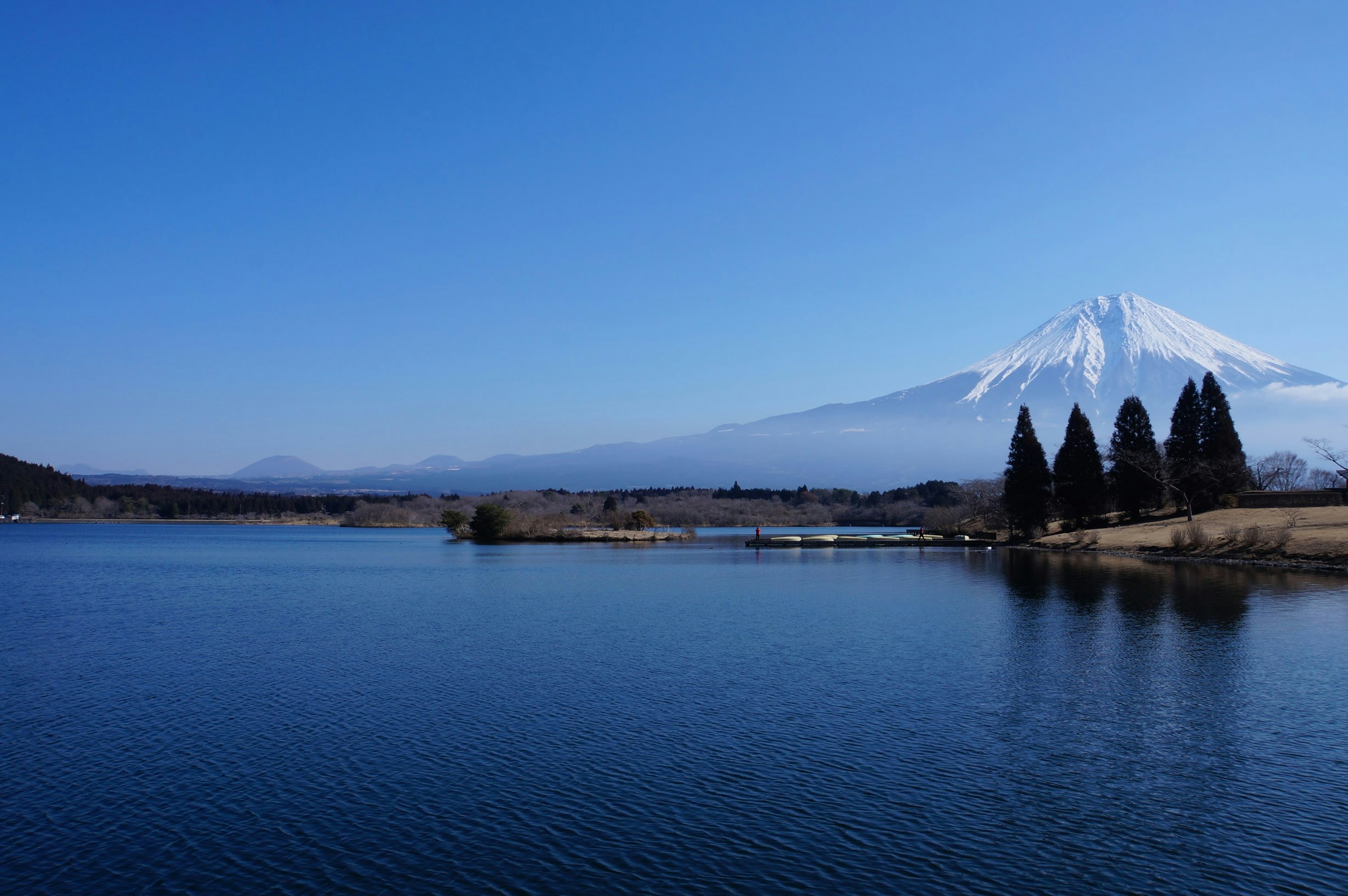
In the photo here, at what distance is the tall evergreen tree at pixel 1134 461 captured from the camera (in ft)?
210

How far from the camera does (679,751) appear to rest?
1324 centimetres

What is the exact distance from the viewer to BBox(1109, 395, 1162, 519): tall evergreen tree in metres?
64.1

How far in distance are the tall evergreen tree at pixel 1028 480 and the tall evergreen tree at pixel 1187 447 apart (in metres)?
8.51

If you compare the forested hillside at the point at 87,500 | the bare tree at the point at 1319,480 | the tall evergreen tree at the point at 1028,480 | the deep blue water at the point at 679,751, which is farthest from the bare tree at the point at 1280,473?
the forested hillside at the point at 87,500

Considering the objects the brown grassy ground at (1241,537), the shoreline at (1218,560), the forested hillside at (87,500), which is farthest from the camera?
the forested hillside at (87,500)

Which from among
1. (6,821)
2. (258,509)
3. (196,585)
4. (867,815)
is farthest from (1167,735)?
(258,509)

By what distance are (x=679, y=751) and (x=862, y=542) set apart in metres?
76.4

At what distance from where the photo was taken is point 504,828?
10.3 meters

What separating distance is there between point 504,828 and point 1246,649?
19.1 meters

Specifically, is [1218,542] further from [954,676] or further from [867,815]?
[867,815]

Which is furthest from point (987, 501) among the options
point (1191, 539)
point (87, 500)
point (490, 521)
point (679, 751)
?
point (87, 500)

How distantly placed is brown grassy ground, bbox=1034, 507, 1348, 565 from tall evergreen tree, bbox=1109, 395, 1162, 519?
2142mm

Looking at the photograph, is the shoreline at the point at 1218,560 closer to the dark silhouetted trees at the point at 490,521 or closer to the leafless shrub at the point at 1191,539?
the leafless shrub at the point at 1191,539

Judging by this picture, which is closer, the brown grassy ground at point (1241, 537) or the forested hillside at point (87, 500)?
the brown grassy ground at point (1241, 537)
